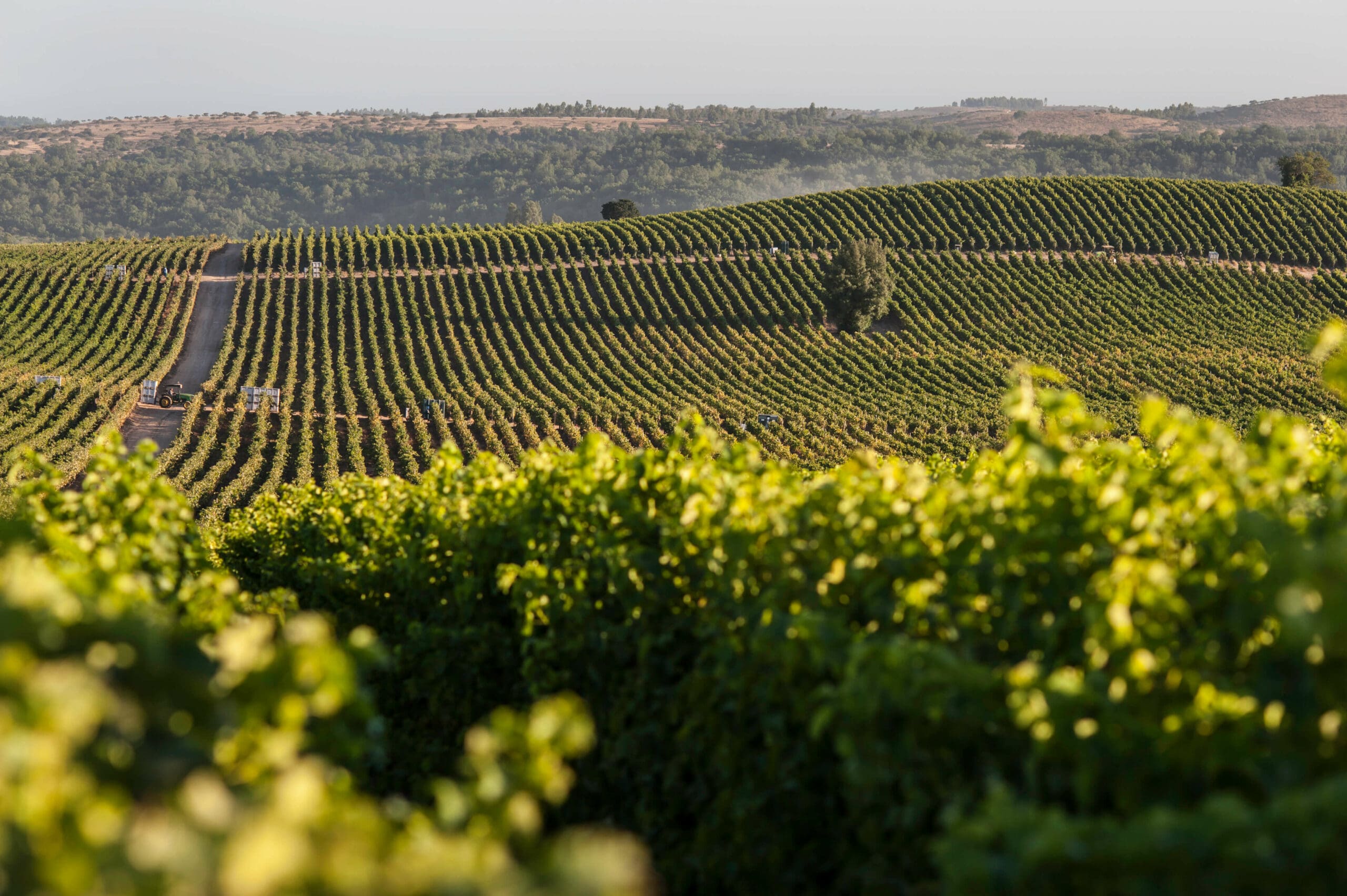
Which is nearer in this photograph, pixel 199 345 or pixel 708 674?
pixel 708 674

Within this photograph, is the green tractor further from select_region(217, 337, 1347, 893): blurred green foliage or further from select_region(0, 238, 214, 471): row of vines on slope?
select_region(217, 337, 1347, 893): blurred green foliage

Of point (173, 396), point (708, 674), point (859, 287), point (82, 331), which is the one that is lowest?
point (173, 396)

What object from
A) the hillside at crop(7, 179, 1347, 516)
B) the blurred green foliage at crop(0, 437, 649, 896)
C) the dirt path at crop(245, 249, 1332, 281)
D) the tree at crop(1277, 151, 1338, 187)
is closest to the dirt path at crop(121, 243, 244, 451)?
the hillside at crop(7, 179, 1347, 516)

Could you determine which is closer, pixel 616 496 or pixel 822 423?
pixel 616 496

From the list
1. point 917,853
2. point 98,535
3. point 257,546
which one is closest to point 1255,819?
point 917,853

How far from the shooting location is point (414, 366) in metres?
58.1

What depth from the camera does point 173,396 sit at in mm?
50406

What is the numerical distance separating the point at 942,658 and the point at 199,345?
67583mm

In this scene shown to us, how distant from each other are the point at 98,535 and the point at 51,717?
3.87 m

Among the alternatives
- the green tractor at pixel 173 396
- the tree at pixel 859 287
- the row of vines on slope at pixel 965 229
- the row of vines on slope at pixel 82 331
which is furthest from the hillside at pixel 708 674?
the row of vines on slope at pixel 965 229

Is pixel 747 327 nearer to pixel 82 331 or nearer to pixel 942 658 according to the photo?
pixel 82 331

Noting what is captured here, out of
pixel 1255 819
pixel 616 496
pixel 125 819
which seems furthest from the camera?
pixel 616 496

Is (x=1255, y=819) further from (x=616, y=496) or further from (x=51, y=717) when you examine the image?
(x=616, y=496)

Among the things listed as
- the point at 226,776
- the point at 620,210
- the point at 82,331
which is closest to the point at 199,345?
the point at 82,331
